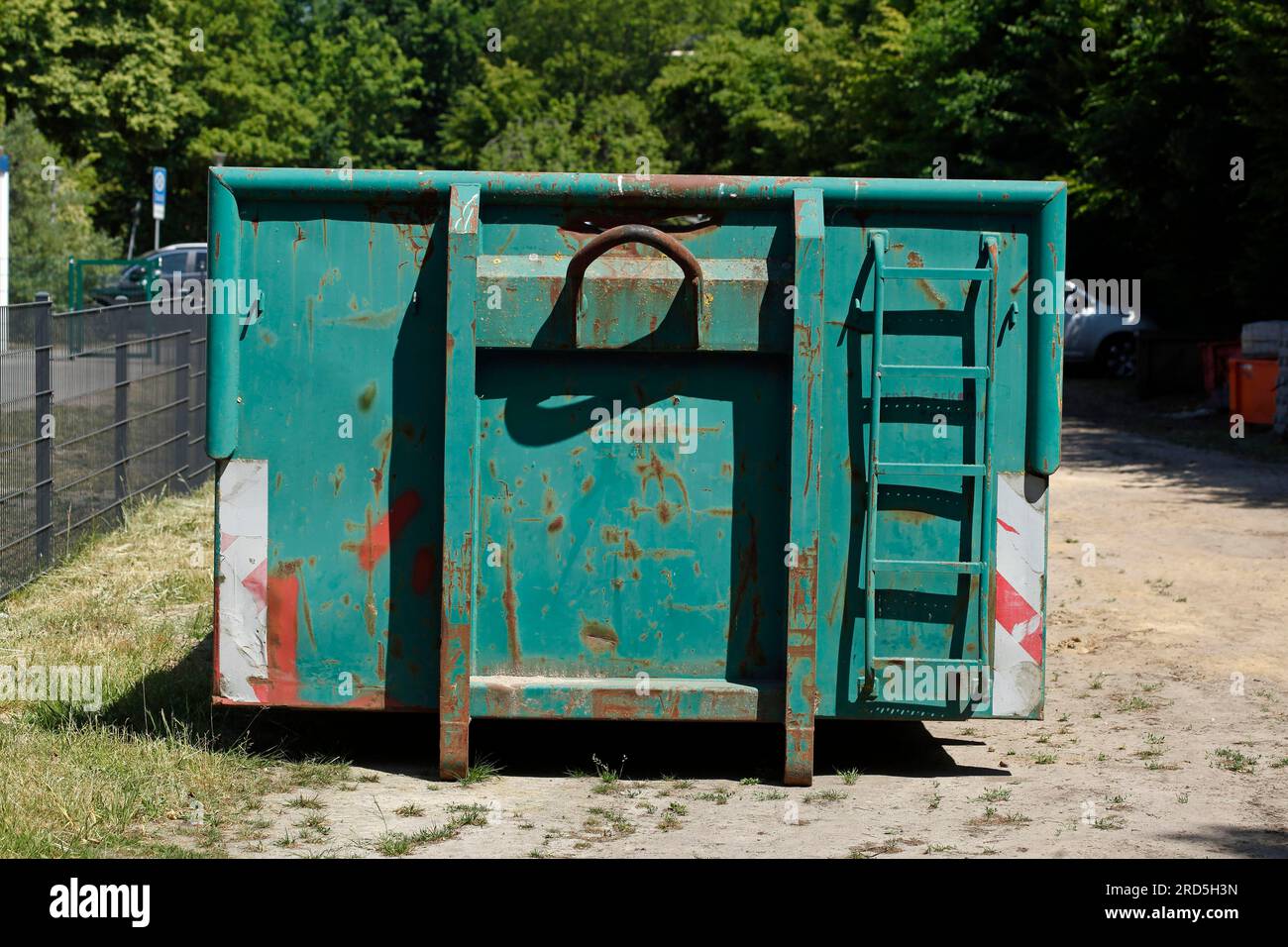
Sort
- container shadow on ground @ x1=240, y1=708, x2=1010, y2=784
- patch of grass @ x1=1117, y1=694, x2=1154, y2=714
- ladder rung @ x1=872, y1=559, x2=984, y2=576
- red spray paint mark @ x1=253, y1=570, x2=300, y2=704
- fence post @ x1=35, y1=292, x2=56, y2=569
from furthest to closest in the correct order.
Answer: fence post @ x1=35, y1=292, x2=56, y2=569
patch of grass @ x1=1117, y1=694, x2=1154, y2=714
container shadow on ground @ x1=240, y1=708, x2=1010, y2=784
red spray paint mark @ x1=253, y1=570, x2=300, y2=704
ladder rung @ x1=872, y1=559, x2=984, y2=576

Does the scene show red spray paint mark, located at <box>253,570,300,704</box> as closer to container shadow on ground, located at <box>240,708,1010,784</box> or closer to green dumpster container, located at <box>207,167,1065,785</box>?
green dumpster container, located at <box>207,167,1065,785</box>

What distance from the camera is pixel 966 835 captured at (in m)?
5.45

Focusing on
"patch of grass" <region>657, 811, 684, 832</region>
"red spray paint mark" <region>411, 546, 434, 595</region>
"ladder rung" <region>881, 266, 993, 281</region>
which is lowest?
"patch of grass" <region>657, 811, 684, 832</region>

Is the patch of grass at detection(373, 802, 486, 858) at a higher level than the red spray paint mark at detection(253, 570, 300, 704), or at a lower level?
lower

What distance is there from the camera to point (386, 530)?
6090 millimetres

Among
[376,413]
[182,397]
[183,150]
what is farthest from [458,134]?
[376,413]

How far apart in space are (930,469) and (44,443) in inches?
239

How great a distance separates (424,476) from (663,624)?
1001mm

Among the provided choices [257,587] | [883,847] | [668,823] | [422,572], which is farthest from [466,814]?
[883,847]

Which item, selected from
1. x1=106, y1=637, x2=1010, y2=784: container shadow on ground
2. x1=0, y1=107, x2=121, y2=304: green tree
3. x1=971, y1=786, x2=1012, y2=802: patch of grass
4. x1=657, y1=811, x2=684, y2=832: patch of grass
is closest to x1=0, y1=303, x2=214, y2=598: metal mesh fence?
x1=106, y1=637, x2=1010, y2=784: container shadow on ground

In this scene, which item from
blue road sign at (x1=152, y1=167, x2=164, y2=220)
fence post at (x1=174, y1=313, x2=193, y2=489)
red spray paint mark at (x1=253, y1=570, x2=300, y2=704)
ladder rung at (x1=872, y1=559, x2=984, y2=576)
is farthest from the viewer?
blue road sign at (x1=152, y1=167, x2=164, y2=220)

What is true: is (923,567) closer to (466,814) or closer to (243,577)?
(466,814)

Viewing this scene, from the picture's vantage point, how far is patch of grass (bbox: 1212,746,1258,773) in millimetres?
6441

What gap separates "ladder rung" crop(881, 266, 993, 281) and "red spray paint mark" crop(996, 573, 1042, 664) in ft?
3.48
